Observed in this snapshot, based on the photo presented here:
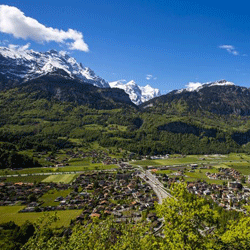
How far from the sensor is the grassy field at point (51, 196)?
294ft

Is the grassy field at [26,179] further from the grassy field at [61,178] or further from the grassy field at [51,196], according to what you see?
the grassy field at [51,196]

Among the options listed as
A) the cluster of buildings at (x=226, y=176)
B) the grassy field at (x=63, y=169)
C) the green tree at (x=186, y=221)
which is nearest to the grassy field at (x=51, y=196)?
the grassy field at (x=63, y=169)

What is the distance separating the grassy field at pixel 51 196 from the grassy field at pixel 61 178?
63.6ft

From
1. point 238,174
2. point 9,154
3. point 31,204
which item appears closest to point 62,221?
point 31,204

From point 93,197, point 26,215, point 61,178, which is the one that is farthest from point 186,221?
point 61,178

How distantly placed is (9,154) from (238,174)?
185m

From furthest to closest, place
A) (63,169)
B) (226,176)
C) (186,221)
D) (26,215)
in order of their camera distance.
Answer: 1. (63,169)
2. (226,176)
3. (26,215)
4. (186,221)

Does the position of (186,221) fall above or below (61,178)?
above

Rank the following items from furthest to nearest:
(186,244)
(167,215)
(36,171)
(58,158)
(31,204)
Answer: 1. (58,158)
2. (36,171)
3. (31,204)
4. (167,215)
5. (186,244)

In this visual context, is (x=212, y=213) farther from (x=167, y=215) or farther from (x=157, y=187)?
(x=157, y=187)

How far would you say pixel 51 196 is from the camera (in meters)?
98.8

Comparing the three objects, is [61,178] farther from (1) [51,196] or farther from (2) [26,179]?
(1) [51,196]

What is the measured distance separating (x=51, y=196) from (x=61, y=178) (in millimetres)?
33858

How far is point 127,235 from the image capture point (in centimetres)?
2014
